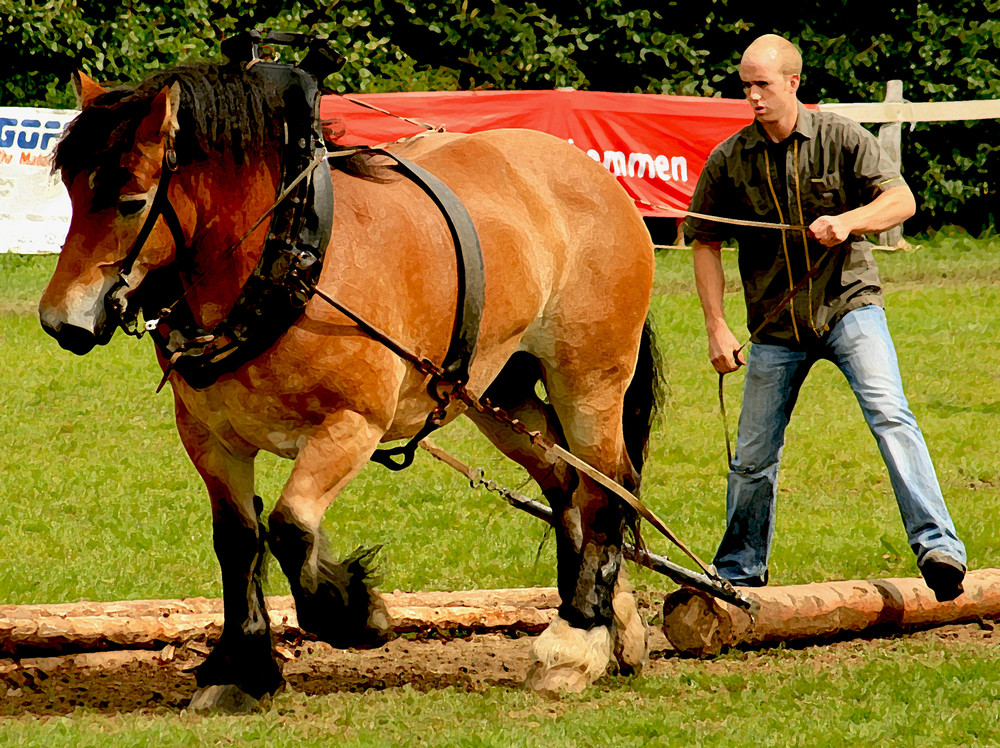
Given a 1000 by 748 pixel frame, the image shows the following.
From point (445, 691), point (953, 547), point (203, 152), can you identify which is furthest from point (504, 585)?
point (203, 152)

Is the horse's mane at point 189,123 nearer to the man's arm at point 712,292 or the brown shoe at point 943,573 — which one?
the man's arm at point 712,292

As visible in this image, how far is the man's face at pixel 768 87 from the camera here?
510 centimetres

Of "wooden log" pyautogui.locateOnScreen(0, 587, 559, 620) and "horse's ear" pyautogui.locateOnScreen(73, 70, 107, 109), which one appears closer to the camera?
"horse's ear" pyautogui.locateOnScreen(73, 70, 107, 109)

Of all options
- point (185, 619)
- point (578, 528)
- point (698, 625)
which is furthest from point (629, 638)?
point (185, 619)

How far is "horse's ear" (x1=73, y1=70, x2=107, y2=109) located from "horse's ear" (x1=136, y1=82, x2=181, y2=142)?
17 centimetres

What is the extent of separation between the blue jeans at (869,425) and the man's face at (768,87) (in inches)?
30.5

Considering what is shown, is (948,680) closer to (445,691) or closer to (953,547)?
(953,547)

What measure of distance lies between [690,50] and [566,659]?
12663 mm

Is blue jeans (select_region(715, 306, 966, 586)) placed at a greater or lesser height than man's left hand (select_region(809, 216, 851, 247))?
lesser

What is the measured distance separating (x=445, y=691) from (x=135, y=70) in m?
11.0

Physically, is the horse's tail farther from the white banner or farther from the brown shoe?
the white banner

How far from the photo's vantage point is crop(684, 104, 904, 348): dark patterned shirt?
5.22 metres

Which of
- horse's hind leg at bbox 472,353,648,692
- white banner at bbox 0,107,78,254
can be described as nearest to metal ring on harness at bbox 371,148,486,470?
horse's hind leg at bbox 472,353,648,692

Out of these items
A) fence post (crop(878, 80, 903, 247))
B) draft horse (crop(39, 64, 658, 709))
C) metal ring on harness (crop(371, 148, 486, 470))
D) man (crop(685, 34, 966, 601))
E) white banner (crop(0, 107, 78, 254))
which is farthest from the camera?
fence post (crop(878, 80, 903, 247))
